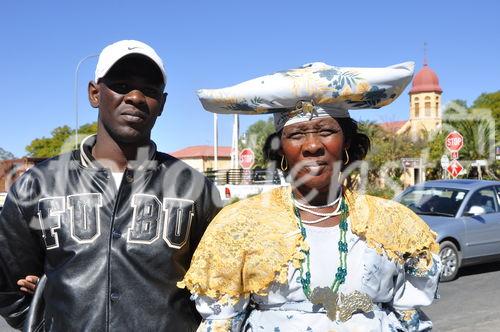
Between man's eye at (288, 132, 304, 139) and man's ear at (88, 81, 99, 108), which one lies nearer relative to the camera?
man's eye at (288, 132, 304, 139)

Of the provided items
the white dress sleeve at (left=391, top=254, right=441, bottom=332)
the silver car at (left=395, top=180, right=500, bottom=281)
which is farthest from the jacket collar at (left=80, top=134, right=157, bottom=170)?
the silver car at (left=395, top=180, right=500, bottom=281)

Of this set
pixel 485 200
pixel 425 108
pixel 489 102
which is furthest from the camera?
pixel 425 108

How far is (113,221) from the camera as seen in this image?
214 cm

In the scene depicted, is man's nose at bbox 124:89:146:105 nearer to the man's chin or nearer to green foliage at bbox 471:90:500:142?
the man's chin

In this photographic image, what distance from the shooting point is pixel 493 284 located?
8.47 meters

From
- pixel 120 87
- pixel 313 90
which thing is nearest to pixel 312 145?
pixel 313 90

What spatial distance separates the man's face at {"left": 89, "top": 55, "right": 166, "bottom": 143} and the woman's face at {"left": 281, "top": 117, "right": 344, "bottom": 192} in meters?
0.56

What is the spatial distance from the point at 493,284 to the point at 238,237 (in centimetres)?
753

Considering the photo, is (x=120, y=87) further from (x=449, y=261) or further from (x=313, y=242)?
(x=449, y=261)

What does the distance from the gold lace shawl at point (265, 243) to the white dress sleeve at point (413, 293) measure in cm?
4

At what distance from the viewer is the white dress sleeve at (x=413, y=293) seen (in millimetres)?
2234

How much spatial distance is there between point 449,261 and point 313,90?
7.30 m

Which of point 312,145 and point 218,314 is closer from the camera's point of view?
point 218,314

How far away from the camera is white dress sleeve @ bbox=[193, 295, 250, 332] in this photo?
2039 millimetres
